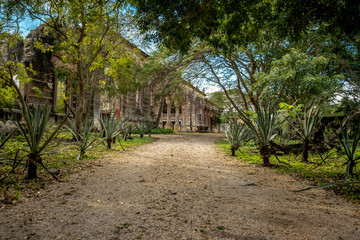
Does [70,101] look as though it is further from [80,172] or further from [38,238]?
[38,238]

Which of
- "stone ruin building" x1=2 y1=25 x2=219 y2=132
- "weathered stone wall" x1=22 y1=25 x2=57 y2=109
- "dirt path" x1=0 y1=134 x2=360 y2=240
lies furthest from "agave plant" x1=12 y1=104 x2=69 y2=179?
"weathered stone wall" x1=22 y1=25 x2=57 y2=109

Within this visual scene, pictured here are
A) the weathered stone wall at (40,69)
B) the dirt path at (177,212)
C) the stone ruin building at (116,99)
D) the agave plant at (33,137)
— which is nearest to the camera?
the dirt path at (177,212)

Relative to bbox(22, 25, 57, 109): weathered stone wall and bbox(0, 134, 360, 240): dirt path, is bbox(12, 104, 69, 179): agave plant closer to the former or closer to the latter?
bbox(0, 134, 360, 240): dirt path

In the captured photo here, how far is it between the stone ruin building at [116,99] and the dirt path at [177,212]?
137 centimetres

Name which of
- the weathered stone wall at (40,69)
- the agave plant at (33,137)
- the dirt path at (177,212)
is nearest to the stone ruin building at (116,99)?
the weathered stone wall at (40,69)

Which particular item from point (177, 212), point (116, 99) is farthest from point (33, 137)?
point (116, 99)

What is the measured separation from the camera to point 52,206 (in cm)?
192

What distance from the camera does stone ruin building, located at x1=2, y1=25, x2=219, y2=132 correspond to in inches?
398

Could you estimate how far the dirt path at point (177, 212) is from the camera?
4.96 ft

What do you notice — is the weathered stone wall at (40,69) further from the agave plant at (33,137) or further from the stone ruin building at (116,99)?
the agave plant at (33,137)

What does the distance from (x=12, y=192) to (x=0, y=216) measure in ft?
2.01

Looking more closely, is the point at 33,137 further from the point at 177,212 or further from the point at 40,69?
the point at 40,69

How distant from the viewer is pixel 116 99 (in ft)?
48.0

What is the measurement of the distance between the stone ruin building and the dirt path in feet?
4.51
